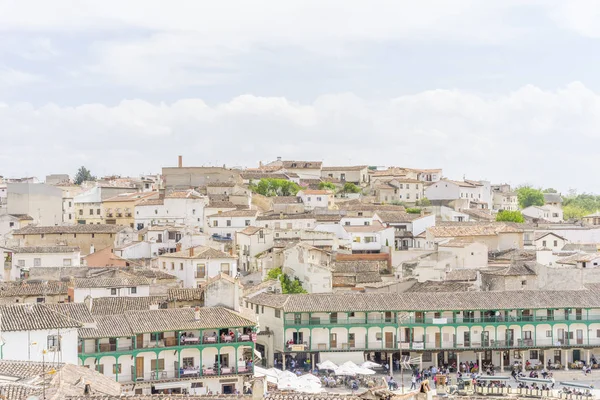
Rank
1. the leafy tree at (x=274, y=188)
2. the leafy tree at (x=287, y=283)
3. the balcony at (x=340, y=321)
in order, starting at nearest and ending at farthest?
the balcony at (x=340, y=321) → the leafy tree at (x=287, y=283) → the leafy tree at (x=274, y=188)

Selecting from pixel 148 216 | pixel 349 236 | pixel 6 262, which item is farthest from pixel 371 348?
pixel 148 216

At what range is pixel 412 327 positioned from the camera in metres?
53.9

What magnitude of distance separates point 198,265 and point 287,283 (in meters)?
6.88

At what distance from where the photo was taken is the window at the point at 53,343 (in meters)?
39.6

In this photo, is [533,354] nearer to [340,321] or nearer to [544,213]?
[340,321]

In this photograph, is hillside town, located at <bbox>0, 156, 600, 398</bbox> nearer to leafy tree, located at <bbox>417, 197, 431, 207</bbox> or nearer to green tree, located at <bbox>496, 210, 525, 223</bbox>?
green tree, located at <bbox>496, 210, 525, 223</bbox>

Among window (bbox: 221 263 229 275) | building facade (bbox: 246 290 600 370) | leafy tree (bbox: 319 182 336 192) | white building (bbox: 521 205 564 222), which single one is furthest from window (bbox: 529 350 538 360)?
white building (bbox: 521 205 564 222)

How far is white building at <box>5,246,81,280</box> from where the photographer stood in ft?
217

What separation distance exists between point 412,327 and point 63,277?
24058mm

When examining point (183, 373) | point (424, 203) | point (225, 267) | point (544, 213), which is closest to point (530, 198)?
point (544, 213)

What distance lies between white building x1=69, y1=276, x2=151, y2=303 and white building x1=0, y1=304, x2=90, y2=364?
9218 mm

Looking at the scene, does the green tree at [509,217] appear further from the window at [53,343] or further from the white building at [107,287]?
the window at [53,343]

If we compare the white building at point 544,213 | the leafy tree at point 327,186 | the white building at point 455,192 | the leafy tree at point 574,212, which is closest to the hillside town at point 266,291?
the white building at point 455,192

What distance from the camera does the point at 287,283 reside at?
64188mm
